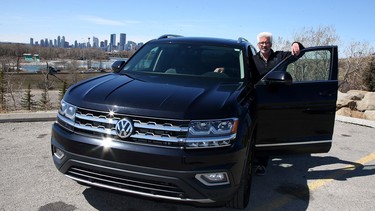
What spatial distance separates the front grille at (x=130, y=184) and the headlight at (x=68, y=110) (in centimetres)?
48

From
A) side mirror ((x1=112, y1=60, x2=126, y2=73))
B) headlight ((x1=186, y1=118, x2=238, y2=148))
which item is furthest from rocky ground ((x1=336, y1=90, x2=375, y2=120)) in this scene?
headlight ((x1=186, y1=118, x2=238, y2=148))

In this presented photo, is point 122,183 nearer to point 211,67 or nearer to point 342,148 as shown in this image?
point 211,67

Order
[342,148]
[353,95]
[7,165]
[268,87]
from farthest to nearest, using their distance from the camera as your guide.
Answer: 1. [353,95]
2. [342,148]
3. [7,165]
4. [268,87]

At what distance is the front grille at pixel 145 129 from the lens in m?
2.77

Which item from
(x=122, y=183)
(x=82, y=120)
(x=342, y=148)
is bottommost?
(x=342, y=148)

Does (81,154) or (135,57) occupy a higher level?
(135,57)

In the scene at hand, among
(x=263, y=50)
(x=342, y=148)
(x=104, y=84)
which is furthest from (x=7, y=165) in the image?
(x=342, y=148)

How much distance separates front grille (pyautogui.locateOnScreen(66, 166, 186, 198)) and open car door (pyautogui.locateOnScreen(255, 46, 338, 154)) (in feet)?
5.49

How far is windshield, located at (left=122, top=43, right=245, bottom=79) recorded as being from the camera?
4191mm

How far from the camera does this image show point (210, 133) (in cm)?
282

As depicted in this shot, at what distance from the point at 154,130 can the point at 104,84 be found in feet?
3.09

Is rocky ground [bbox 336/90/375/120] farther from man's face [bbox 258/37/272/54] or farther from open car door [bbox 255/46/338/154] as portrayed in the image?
open car door [bbox 255/46/338/154]

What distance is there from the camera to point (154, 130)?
280 centimetres

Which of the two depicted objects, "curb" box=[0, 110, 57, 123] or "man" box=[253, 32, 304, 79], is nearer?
"man" box=[253, 32, 304, 79]
